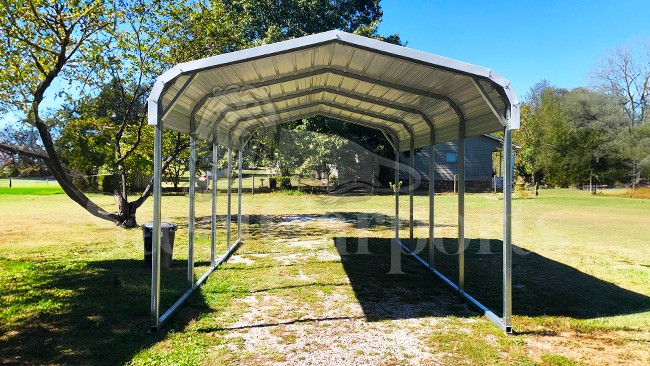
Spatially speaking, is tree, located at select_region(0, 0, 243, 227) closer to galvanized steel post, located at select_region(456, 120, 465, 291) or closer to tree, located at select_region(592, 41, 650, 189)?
galvanized steel post, located at select_region(456, 120, 465, 291)

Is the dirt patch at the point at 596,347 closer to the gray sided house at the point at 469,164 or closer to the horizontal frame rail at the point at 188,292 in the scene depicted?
the horizontal frame rail at the point at 188,292

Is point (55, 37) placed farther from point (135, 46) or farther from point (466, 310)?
point (466, 310)

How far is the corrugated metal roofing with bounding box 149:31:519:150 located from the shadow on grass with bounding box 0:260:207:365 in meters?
2.30

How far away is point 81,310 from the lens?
523 centimetres

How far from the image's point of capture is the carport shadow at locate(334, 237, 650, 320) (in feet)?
17.8

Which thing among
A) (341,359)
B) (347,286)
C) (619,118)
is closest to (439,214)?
(347,286)

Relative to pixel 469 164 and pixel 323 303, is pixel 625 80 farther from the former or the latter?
pixel 323 303

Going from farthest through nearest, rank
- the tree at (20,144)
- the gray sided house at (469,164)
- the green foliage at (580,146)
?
the green foliage at (580,146) → the gray sided house at (469,164) → the tree at (20,144)

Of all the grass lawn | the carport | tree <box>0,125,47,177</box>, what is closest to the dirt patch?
the grass lawn

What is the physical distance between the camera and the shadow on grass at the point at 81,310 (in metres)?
4.00

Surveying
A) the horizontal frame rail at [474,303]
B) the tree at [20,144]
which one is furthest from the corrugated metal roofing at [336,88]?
the tree at [20,144]

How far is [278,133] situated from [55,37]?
15294 mm

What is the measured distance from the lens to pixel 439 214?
16391 mm

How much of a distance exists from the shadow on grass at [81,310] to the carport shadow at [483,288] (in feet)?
8.51
